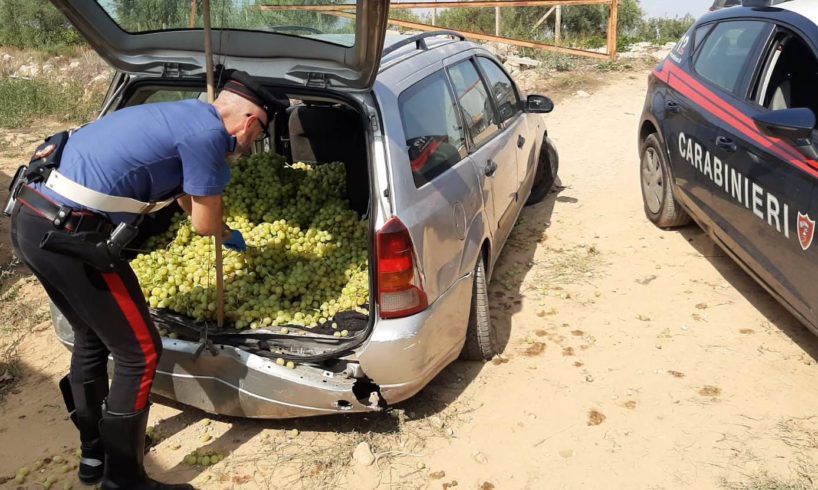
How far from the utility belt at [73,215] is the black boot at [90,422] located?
0.75m

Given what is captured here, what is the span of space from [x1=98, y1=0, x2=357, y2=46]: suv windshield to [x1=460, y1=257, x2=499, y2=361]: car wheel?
1604mm

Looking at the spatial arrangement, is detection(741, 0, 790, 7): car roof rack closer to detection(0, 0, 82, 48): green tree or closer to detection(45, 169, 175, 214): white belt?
detection(45, 169, 175, 214): white belt

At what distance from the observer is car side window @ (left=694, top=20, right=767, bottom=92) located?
458 centimetres

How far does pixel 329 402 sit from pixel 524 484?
38.8 inches

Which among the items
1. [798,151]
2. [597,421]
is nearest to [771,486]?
[597,421]

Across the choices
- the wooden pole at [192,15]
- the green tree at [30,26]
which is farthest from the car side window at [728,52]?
the green tree at [30,26]

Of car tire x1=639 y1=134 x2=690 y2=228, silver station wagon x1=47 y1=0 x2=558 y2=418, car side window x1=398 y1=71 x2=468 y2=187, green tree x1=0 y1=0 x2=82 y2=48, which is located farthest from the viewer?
green tree x1=0 y1=0 x2=82 y2=48

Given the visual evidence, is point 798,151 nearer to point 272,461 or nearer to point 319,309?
point 319,309

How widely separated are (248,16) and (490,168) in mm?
1706

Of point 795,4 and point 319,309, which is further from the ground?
point 795,4

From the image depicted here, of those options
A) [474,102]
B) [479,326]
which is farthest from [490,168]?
[479,326]

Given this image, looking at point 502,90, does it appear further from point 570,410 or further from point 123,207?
point 123,207

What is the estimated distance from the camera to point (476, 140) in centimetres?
429

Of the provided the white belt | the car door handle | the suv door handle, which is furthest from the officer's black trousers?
the car door handle
